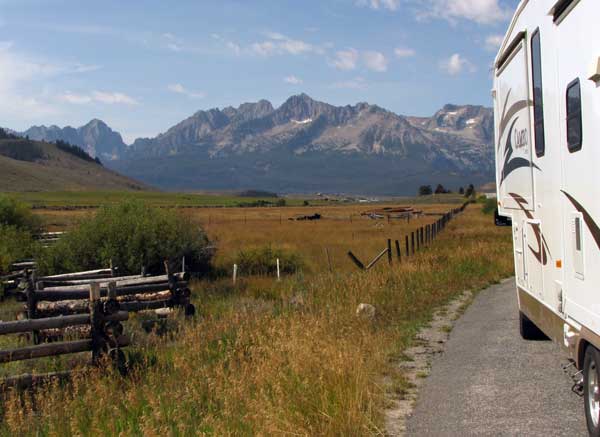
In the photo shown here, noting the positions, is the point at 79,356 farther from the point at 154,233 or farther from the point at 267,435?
the point at 154,233

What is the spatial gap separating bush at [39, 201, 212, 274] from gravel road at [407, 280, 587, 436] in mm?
12842

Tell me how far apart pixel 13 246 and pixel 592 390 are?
20.2 meters

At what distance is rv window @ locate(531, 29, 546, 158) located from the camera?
7098 millimetres

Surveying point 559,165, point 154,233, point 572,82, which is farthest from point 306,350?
point 154,233

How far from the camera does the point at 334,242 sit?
36594 mm

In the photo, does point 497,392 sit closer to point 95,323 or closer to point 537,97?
point 537,97

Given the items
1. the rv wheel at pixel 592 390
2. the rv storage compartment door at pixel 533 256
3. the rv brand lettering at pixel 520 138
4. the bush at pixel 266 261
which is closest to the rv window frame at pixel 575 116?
the rv wheel at pixel 592 390

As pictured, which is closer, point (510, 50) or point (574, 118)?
point (574, 118)

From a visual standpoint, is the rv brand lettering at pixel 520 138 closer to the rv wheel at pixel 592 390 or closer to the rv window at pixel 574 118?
the rv window at pixel 574 118

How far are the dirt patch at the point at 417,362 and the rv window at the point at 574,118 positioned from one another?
2973mm

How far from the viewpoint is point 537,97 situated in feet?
24.0

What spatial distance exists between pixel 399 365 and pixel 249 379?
2.40 metres

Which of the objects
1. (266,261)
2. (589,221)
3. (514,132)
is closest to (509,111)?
(514,132)

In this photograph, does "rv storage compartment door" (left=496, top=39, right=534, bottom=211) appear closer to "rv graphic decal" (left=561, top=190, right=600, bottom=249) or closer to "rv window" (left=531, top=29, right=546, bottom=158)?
"rv window" (left=531, top=29, right=546, bottom=158)
